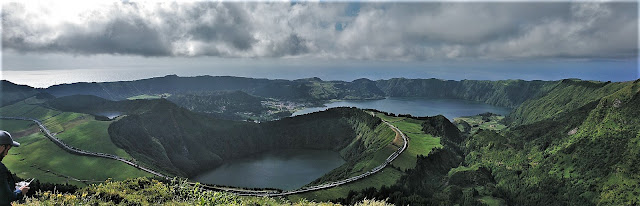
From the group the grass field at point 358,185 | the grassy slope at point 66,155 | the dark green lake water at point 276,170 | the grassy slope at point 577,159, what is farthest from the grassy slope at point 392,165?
the grassy slope at point 66,155

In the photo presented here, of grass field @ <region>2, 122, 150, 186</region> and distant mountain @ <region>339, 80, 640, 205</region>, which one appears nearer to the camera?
distant mountain @ <region>339, 80, 640, 205</region>

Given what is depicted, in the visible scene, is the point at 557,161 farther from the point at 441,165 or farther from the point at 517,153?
the point at 441,165

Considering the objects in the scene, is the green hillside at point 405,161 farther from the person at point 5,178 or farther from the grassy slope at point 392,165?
the person at point 5,178

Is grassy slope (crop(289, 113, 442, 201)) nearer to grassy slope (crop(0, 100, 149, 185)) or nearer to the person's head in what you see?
grassy slope (crop(0, 100, 149, 185))

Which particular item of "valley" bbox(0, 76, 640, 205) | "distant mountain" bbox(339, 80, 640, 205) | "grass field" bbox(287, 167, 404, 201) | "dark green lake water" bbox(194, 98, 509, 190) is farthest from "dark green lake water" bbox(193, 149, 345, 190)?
"distant mountain" bbox(339, 80, 640, 205)

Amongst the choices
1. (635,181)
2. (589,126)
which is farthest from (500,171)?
(589,126)

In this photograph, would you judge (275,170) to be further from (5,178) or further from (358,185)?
(5,178)

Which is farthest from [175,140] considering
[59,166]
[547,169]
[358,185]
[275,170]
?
[547,169]
